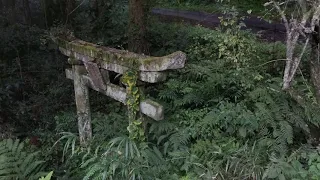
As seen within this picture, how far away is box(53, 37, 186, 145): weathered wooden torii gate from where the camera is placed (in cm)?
444

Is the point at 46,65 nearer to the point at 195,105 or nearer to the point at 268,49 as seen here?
the point at 195,105

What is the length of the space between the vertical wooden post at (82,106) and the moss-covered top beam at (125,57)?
1.20 feet

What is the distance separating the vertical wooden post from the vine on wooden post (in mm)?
1206

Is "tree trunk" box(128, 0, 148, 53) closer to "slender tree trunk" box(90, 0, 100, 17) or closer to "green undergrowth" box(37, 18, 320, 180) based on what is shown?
"green undergrowth" box(37, 18, 320, 180)

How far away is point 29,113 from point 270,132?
4.78 m

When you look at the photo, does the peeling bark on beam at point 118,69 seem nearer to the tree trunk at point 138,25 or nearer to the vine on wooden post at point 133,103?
the vine on wooden post at point 133,103

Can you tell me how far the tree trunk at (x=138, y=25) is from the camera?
6.82 meters

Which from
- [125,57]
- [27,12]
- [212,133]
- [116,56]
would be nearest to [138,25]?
[116,56]

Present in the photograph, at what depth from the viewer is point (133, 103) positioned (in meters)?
4.84

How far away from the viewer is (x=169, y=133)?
17.0 ft

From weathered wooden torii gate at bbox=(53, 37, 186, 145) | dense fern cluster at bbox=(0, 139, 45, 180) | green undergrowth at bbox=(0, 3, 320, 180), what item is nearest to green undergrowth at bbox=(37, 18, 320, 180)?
green undergrowth at bbox=(0, 3, 320, 180)

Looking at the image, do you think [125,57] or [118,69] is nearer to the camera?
[125,57]

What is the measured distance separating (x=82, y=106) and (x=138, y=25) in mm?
2016

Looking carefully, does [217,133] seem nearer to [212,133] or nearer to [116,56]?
[212,133]
